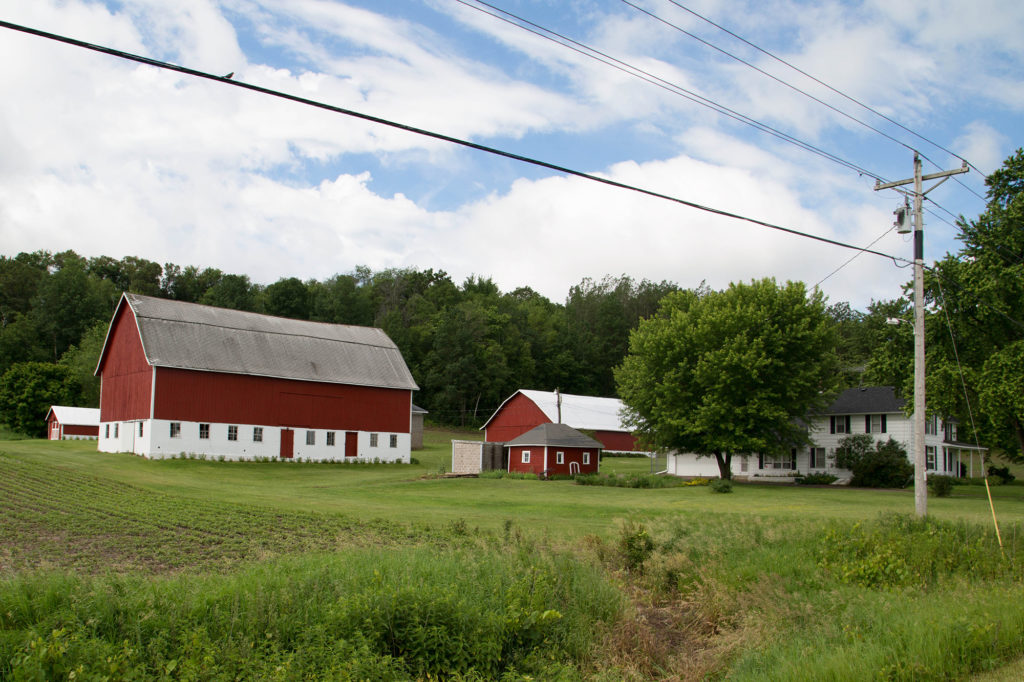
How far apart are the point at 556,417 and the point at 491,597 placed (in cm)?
5769

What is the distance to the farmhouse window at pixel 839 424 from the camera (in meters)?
53.6

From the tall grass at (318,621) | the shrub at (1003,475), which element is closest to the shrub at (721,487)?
the tall grass at (318,621)

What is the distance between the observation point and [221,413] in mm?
50625

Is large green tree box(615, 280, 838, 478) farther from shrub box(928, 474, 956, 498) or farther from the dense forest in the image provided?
the dense forest

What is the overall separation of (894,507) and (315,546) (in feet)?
78.8

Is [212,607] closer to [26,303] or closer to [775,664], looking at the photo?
[775,664]

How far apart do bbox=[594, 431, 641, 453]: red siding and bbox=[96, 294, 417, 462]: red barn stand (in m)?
20.6

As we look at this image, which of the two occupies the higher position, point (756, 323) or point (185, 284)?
point (185, 284)

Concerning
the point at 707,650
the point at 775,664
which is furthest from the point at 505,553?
the point at 775,664

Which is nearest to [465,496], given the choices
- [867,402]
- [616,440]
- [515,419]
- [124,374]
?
[124,374]

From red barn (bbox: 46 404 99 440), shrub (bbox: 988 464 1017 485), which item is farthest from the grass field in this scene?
red barn (bbox: 46 404 99 440)

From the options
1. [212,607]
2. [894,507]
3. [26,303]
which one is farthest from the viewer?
[26,303]

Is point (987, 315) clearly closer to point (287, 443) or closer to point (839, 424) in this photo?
point (839, 424)

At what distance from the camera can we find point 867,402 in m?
53.2
